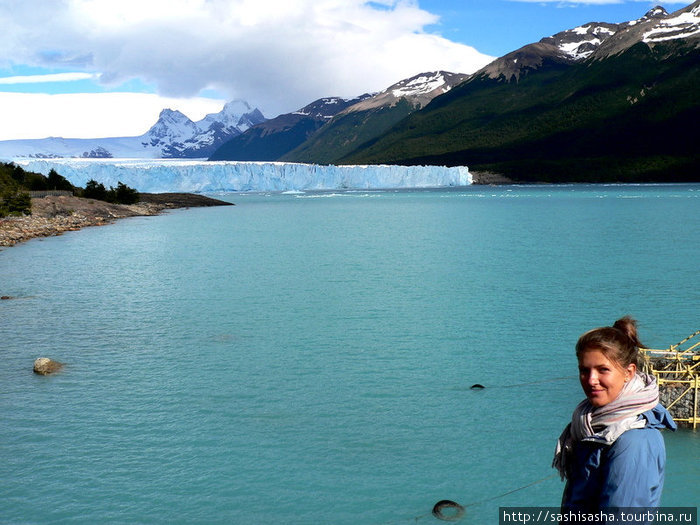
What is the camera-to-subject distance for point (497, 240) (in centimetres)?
4847

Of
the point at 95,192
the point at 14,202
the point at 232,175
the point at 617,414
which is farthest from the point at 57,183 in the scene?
the point at 617,414

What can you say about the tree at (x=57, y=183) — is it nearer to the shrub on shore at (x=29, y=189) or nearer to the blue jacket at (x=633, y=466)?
the shrub on shore at (x=29, y=189)

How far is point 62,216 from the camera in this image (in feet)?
237

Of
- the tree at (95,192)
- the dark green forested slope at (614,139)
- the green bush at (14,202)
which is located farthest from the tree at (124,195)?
the dark green forested slope at (614,139)

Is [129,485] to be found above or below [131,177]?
below

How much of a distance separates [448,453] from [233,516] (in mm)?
4081

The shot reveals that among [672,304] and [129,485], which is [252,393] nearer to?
[129,485]

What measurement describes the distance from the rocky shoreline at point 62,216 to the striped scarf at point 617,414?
5286 centimetres

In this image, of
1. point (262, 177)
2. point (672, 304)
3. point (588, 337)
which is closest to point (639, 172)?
point (262, 177)

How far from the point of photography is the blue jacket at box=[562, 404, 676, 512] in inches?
140

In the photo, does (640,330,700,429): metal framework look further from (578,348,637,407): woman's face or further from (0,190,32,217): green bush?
(0,190,32,217): green bush

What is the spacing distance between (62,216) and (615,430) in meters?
77.5

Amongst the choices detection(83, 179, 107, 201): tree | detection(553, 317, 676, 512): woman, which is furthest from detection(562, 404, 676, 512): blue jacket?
detection(83, 179, 107, 201): tree

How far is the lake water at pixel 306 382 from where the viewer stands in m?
9.99
